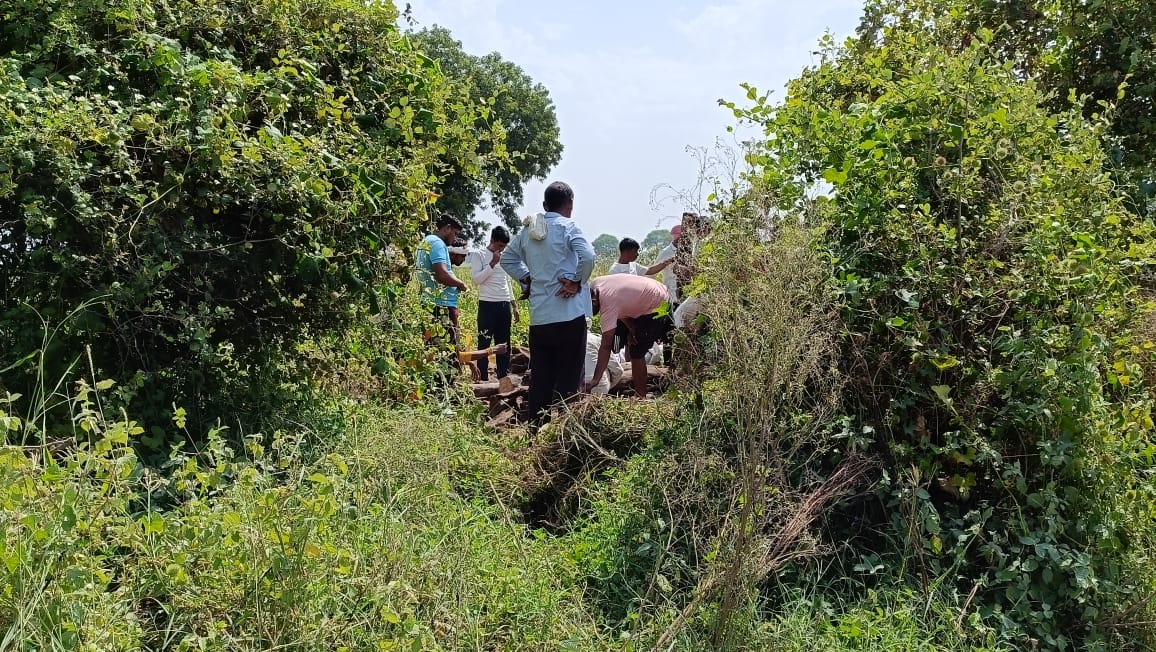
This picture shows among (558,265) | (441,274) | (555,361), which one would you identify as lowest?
(555,361)

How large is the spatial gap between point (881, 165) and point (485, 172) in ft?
8.71

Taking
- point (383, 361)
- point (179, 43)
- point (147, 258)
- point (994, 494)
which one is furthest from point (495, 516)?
point (179, 43)

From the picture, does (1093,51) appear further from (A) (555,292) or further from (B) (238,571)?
(B) (238,571)

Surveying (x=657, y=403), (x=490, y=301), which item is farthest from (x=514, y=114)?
(x=657, y=403)

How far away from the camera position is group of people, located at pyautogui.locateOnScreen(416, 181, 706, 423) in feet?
19.7

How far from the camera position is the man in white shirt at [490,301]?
8516 millimetres

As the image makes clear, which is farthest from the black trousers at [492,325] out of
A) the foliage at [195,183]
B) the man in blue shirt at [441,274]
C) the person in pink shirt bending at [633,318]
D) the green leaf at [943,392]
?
the green leaf at [943,392]

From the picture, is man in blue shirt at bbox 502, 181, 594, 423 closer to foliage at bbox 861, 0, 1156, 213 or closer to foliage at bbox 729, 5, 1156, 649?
foliage at bbox 729, 5, 1156, 649

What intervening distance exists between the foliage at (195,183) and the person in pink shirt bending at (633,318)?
8.23 ft

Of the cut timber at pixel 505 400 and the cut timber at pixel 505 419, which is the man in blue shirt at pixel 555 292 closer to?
the cut timber at pixel 505 419

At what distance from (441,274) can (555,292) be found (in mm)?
1221

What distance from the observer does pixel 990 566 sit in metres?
3.61

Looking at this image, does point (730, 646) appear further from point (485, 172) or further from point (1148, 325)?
point (485, 172)

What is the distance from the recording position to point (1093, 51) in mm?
6652
